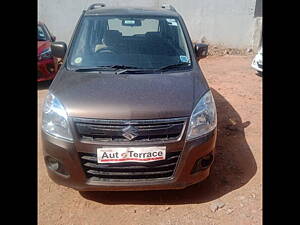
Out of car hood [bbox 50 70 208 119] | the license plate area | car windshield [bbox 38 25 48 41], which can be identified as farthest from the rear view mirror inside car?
car windshield [bbox 38 25 48 41]

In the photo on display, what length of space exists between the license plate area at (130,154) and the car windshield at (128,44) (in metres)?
1.03

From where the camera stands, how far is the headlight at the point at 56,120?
2416 mm

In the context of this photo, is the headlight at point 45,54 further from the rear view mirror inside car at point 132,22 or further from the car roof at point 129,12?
the rear view mirror inside car at point 132,22

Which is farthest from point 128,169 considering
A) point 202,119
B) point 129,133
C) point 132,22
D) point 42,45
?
point 42,45

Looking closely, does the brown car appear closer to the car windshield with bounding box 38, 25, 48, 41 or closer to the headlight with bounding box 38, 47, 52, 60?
the headlight with bounding box 38, 47, 52, 60

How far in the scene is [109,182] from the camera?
248 cm

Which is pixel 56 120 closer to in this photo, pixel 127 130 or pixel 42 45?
pixel 127 130

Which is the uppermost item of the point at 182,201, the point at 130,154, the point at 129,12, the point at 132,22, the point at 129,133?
the point at 129,12

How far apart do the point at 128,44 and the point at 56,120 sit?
4.36 ft

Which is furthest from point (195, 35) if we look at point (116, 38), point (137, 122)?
point (137, 122)

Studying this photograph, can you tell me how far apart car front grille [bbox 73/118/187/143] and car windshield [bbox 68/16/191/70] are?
89cm

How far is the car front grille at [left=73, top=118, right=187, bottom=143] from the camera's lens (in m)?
2.35

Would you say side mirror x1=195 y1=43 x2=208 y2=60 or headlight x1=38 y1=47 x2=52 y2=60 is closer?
side mirror x1=195 y1=43 x2=208 y2=60
